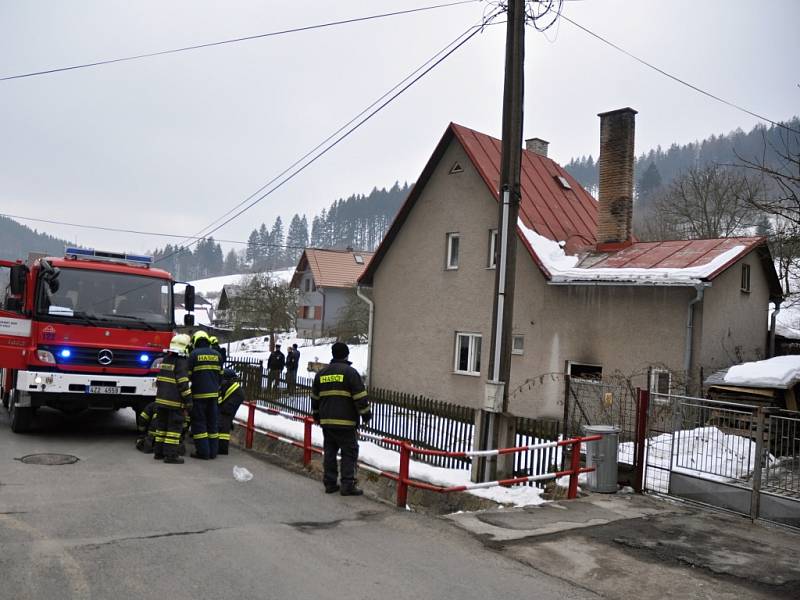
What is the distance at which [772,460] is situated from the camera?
25.1ft

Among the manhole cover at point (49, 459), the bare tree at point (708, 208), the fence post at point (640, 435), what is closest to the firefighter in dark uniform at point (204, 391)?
the manhole cover at point (49, 459)

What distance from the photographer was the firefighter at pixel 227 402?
33.9 ft

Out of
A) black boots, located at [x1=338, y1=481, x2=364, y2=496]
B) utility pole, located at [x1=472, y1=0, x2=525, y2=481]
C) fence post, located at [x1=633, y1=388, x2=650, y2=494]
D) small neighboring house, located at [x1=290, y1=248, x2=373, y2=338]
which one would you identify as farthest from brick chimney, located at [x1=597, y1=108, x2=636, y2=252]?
small neighboring house, located at [x1=290, y1=248, x2=373, y2=338]

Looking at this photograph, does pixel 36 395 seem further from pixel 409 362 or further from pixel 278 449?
pixel 409 362

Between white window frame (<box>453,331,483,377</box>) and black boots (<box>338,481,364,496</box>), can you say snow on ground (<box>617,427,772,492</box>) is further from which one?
white window frame (<box>453,331,483,377</box>)

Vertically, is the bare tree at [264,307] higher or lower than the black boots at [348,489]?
higher

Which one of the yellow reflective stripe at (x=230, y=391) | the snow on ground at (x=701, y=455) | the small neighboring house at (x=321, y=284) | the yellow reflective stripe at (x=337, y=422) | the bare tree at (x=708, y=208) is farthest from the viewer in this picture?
the small neighboring house at (x=321, y=284)

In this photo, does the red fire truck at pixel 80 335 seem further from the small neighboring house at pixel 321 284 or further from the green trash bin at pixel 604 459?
the small neighboring house at pixel 321 284

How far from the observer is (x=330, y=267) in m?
57.2

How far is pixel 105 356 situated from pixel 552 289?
10070 mm

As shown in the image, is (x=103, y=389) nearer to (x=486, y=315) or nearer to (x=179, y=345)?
(x=179, y=345)

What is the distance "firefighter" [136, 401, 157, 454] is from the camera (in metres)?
9.89

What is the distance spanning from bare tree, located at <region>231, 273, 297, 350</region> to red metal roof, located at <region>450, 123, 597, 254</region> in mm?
24914

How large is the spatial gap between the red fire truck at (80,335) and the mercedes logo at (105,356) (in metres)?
0.01
